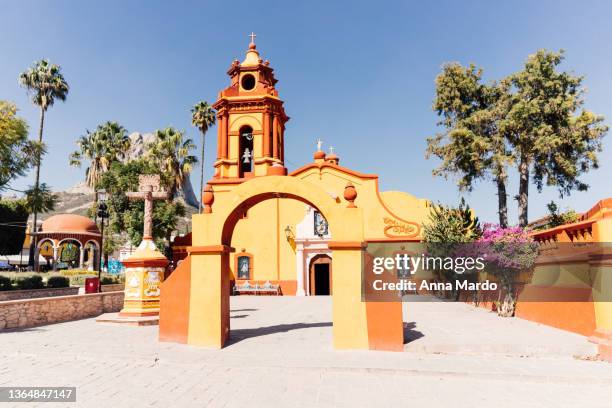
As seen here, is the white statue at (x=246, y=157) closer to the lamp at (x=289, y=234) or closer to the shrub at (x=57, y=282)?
the lamp at (x=289, y=234)

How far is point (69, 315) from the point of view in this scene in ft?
45.8

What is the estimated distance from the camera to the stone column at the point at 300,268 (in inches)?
982

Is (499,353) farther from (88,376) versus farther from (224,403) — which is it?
(88,376)

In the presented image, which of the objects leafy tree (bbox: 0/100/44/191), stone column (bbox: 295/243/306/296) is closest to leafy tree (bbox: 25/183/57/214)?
leafy tree (bbox: 0/100/44/191)

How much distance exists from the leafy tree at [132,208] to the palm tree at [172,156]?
1783 mm

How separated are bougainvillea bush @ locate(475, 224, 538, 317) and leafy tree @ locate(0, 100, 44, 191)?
2052 cm

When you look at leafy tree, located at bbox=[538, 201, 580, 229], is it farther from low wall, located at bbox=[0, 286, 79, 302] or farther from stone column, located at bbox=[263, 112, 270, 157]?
low wall, located at bbox=[0, 286, 79, 302]

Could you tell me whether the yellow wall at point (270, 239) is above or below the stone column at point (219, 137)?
below

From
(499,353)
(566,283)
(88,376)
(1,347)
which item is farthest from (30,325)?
(566,283)

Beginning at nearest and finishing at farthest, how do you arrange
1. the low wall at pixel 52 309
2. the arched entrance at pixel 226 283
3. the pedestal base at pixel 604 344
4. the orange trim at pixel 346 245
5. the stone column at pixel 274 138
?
1. the pedestal base at pixel 604 344
2. the arched entrance at pixel 226 283
3. the orange trim at pixel 346 245
4. the low wall at pixel 52 309
5. the stone column at pixel 274 138

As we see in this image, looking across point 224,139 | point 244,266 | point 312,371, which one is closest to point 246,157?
point 224,139

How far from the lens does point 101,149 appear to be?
3550 cm

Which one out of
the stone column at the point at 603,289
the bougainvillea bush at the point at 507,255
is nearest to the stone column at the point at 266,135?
the bougainvillea bush at the point at 507,255

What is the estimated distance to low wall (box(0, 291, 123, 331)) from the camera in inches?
463
